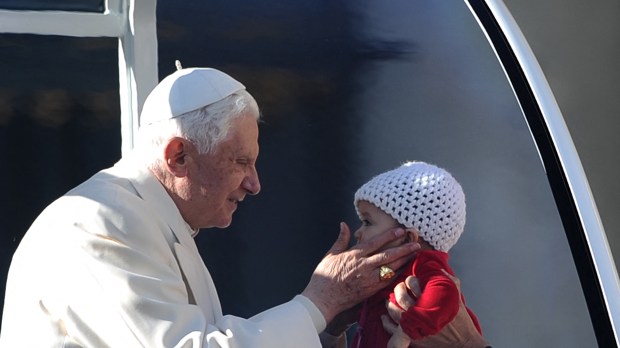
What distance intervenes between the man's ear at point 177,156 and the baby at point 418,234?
0.52 metres

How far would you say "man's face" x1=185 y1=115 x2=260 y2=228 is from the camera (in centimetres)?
300

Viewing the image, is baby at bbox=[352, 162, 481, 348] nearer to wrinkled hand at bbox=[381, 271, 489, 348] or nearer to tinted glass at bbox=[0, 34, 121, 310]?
Result: wrinkled hand at bbox=[381, 271, 489, 348]

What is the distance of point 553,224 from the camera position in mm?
4406

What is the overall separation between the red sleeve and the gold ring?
9 centimetres

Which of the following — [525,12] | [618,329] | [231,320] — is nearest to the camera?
[231,320]

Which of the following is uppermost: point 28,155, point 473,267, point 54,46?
point 54,46

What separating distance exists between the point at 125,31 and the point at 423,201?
4.78 feet

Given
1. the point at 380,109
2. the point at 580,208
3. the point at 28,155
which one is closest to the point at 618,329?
the point at 580,208

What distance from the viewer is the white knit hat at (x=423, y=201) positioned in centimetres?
325

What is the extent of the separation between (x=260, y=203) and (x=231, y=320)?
156 centimetres

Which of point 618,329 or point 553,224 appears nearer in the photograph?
point 618,329

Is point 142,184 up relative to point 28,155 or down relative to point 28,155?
up

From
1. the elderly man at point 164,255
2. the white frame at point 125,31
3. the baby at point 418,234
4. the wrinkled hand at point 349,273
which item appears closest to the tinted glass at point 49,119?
the white frame at point 125,31

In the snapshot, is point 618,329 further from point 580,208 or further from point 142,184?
point 142,184
